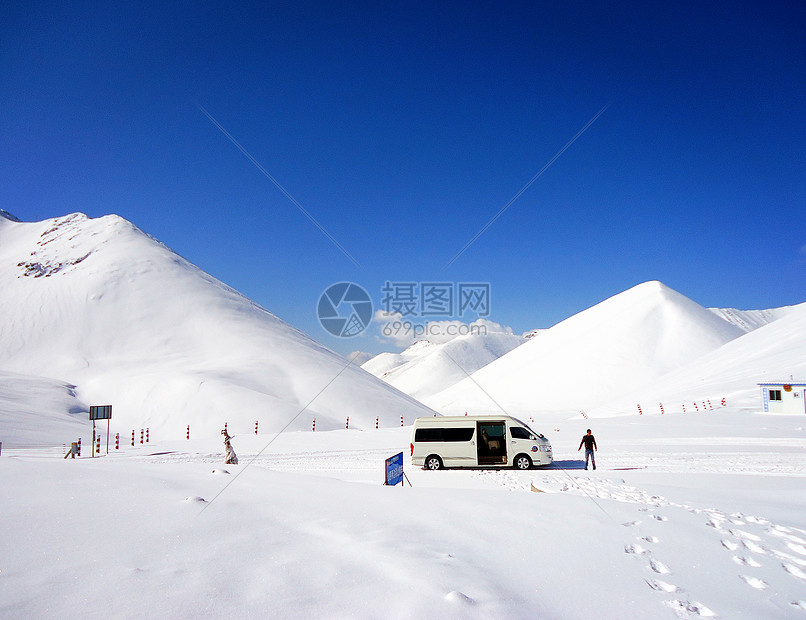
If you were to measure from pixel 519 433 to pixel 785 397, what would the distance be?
23951 millimetres

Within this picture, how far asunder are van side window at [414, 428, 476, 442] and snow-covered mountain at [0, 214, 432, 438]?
19260mm

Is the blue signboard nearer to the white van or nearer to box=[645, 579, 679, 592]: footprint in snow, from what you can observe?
the white van

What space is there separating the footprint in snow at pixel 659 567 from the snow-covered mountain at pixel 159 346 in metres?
30.6

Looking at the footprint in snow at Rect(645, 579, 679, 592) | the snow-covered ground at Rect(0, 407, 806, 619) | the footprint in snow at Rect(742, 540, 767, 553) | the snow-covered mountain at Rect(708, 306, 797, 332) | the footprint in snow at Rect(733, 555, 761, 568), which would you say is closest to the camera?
the snow-covered ground at Rect(0, 407, 806, 619)

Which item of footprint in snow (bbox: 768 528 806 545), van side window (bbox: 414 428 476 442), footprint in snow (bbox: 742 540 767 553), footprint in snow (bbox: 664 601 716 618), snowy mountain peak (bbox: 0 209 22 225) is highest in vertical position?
snowy mountain peak (bbox: 0 209 22 225)

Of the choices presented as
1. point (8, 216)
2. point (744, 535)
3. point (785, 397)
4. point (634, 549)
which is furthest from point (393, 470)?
point (8, 216)

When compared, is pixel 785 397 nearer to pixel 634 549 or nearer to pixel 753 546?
pixel 753 546

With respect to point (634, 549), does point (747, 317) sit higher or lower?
higher

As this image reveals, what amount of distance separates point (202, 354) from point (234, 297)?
1918 centimetres

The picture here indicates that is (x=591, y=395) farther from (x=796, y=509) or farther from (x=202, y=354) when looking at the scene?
(x=796, y=509)

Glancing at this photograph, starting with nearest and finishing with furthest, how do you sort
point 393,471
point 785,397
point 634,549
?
point 634,549
point 393,471
point 785,397

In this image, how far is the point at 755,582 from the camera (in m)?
6.12

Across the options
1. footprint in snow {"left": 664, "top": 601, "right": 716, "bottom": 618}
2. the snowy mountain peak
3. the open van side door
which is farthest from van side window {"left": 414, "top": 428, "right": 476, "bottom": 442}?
the snowy mountain peak

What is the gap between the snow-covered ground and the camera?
5.11 m
